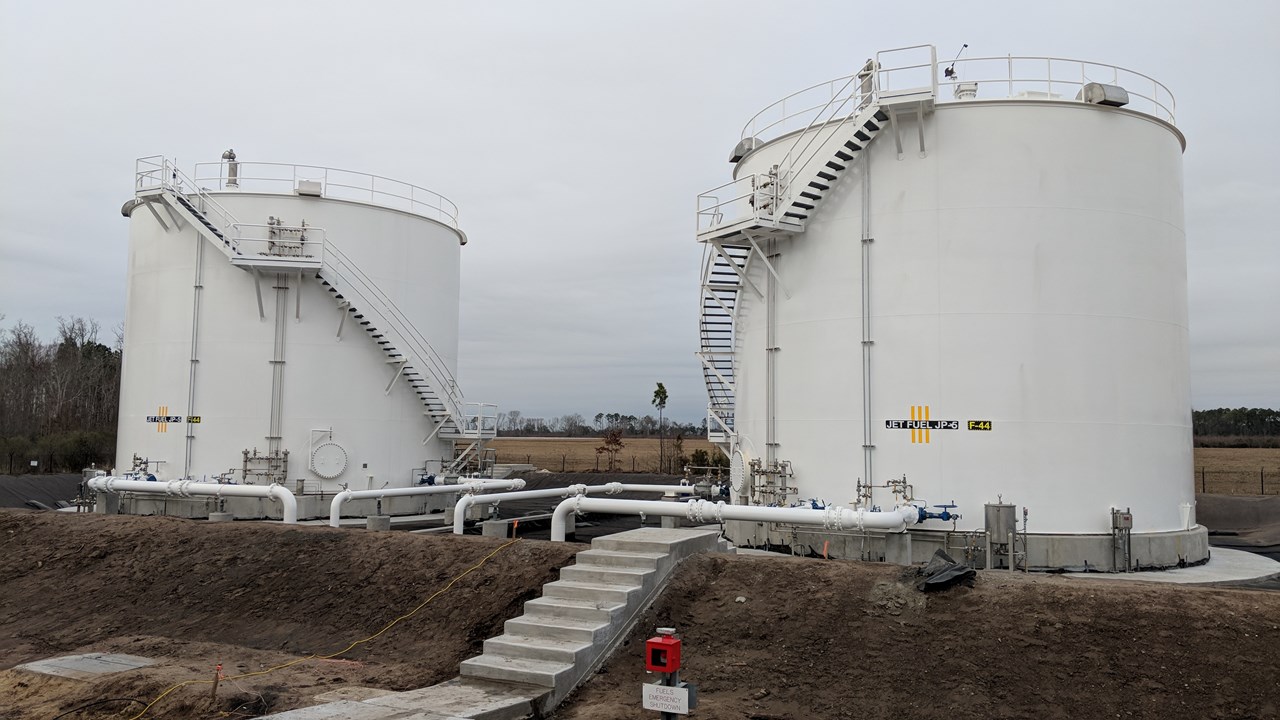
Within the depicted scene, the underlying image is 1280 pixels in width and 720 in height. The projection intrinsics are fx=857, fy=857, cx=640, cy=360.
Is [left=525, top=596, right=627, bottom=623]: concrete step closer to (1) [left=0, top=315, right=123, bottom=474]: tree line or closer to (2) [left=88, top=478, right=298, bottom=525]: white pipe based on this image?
(2) [left=88, top=478, right=298, bottom=525]: white pipe

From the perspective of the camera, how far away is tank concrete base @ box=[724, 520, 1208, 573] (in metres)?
16.4

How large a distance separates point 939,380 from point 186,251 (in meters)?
22.6

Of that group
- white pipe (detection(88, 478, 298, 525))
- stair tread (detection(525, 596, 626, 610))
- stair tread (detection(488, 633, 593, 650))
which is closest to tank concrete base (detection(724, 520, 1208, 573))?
stair tread (detection(525, 596, 626, 610))

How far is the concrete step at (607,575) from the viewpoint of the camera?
12625mm

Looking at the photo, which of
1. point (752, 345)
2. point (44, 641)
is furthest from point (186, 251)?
point (752, 345)

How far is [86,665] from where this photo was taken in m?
12.2

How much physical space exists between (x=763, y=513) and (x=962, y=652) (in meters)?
5.10

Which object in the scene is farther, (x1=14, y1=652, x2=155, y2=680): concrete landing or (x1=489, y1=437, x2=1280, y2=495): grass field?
(x1=489, y1=437, x2=1280, y2=495): grass field

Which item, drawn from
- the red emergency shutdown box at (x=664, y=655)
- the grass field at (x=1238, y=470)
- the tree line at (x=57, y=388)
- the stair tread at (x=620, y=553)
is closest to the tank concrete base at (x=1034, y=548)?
the stair tread at (x=620, y=553)

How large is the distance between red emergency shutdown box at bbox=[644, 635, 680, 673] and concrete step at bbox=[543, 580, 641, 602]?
3164 millimetres

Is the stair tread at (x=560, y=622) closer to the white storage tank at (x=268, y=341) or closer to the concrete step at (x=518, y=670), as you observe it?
the concrete step at (x=518, y=670)

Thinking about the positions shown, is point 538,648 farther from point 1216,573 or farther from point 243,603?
point 1216,573

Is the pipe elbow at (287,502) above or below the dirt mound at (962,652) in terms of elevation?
above

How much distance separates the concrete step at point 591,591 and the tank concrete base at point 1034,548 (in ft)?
18.0
